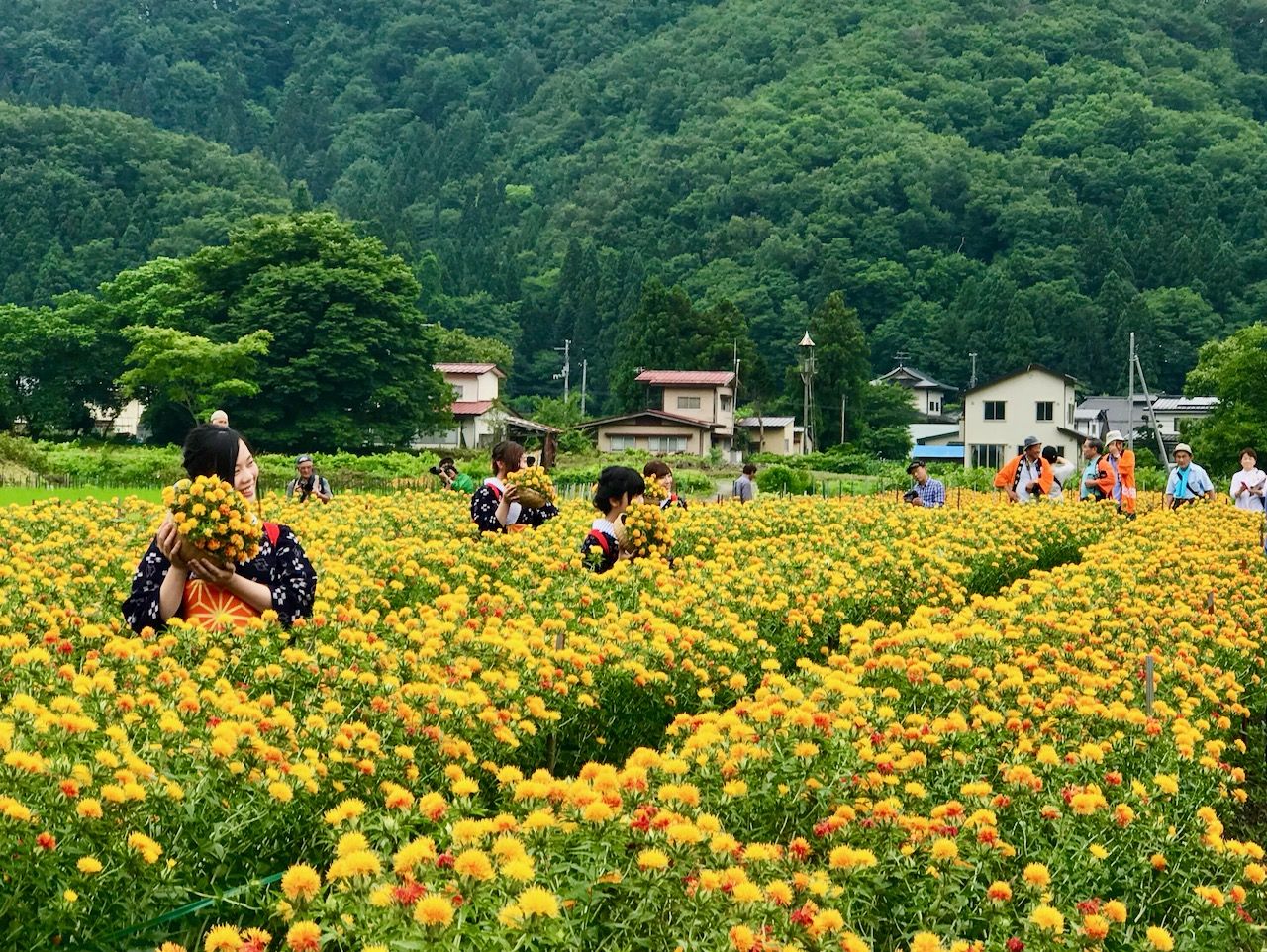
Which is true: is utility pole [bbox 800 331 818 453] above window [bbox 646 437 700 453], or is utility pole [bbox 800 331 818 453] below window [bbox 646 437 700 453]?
above

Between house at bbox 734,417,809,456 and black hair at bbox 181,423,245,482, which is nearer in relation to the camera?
black hair at bbox 181,423,245,482

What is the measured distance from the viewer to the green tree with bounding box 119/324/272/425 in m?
45.3

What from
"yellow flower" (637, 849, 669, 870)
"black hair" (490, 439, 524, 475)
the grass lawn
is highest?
"black hair" (490, 439, 524, 475)

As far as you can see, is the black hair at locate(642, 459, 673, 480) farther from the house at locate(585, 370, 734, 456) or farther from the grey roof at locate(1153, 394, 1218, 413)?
the grey roof at locate(1153, 394, 1218, 413)

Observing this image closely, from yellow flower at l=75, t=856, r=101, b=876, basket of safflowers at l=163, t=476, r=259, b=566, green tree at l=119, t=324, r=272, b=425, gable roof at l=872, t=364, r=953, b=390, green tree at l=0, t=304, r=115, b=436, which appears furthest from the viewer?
gable roof at l=872, t=364, r=953, b=390

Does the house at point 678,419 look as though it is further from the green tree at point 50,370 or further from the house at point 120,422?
the green tree at point 50,370

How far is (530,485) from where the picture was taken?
944 centimetres

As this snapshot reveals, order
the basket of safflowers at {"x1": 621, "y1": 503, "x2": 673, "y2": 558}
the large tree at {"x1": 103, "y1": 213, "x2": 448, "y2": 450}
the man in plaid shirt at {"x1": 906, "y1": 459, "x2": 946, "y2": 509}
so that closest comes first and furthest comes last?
the basket of safflowers at {"x1": 621, "y1": 503, "x2": 673, "y2": 558}
the man in plaid shirt at {"x1": 906, "y1": 459, "x2": 946, "y2": 509}
the large tree at {"x1": 103, "y1": 213, "x2": 448, "y2": 450}

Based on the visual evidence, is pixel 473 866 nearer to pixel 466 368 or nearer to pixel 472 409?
pixel 472 409

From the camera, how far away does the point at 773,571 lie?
878cm

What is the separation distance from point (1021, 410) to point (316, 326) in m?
28.9

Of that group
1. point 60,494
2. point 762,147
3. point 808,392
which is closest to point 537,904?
point 60,494

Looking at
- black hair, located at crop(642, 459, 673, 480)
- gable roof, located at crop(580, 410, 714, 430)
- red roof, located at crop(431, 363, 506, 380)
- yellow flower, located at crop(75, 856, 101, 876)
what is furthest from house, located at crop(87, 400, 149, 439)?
yellow flower, located at crop(75, 856, 101, 876)

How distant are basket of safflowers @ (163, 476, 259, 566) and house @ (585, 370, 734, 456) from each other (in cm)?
5263
